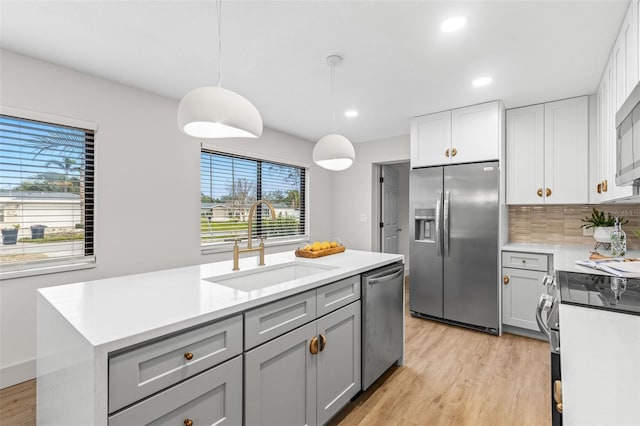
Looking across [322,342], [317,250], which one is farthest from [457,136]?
[322,342]

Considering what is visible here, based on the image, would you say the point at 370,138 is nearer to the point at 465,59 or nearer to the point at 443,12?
the point at 465,59

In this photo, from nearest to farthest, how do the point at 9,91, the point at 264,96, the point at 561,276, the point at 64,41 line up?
the point at 561,276 < the point at 64,41 < the point at 9,91 < the point at 264,96

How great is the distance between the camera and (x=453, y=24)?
1870 millimetres

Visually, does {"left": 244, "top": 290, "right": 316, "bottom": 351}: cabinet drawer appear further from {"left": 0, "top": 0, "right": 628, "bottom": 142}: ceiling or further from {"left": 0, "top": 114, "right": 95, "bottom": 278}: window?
{"left": 0, "top": 114, "right": 95, "bottom": 278}: window

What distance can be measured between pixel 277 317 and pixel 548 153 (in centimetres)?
329

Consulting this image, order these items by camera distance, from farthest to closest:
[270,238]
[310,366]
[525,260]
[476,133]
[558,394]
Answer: [270,238]
[476,133]
[525,260]
[310,366]
[558,394]

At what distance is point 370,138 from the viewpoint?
478cm

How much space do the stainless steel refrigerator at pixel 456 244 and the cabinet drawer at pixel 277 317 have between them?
2262 millimetres

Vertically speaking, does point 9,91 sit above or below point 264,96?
below

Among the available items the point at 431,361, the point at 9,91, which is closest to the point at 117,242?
the point at 9,91

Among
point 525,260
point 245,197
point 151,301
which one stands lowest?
point 525,260

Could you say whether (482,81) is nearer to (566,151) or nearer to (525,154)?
(525,154)

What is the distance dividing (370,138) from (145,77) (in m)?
3.15

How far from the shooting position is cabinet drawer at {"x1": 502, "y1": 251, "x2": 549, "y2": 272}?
9.72ft
